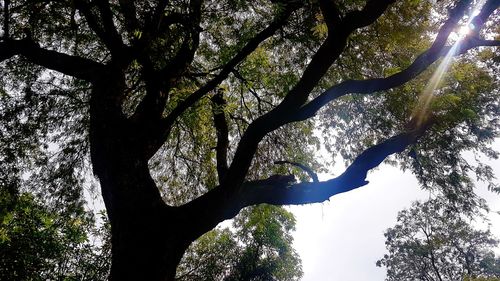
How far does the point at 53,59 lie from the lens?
239 inches

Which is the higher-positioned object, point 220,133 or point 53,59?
point 53,59

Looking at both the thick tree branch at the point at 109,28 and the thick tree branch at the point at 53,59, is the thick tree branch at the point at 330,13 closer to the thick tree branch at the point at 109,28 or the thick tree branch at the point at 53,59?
the thick tree branch at the point at 109,28

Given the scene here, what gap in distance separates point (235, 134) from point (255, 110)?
1112 mm

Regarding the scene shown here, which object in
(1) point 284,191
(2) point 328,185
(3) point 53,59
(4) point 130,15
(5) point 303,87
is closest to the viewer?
(5) point 303,87

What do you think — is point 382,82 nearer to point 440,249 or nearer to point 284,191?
point 284,191

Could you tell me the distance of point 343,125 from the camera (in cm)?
976

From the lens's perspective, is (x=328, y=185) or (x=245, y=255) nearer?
(x=328, y=185)

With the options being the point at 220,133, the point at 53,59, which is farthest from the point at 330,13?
the point at 53,59

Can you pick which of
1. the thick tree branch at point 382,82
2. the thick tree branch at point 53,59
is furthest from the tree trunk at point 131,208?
the thick tree branch at point 382,82

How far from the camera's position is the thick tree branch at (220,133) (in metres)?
5.85

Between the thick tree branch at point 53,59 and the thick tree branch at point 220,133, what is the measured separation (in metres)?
2.12

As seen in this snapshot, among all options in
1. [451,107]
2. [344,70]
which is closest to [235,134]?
[344,70]

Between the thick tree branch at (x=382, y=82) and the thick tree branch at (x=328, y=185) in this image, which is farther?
the thick tree branch at (x=328, y=185)

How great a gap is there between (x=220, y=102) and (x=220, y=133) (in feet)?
3.10
